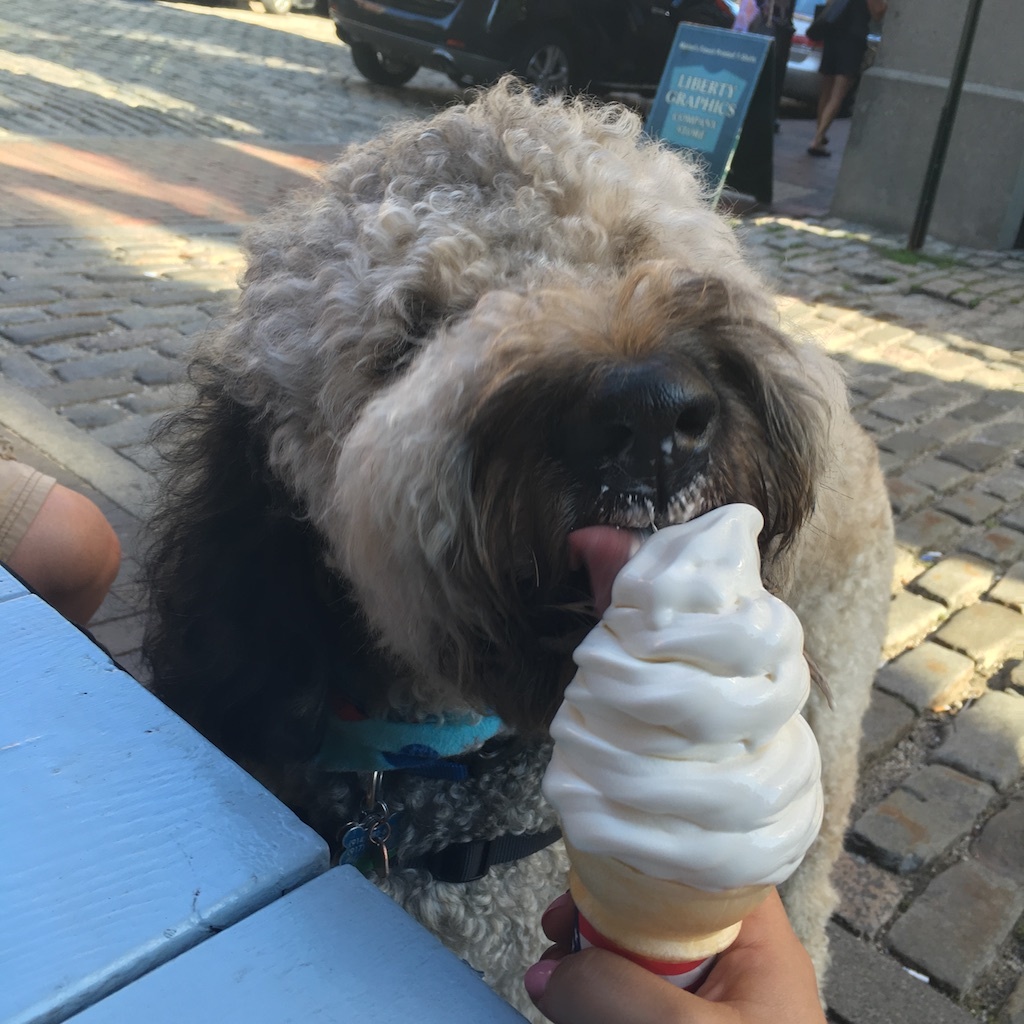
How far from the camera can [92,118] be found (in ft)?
31.3

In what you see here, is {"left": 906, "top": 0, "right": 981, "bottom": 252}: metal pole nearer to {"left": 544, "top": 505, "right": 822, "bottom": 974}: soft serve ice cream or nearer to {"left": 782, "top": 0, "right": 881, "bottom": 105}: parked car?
{"left": 544, "top": 505, "right": 822, "bottom": 974}: soft serve ice cream

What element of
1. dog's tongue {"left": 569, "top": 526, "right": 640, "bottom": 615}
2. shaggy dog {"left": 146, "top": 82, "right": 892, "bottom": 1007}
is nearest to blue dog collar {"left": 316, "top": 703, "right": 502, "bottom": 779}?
shaggy dog {"left": 146, "top": 82, "right": 892, "bottom": 1007}

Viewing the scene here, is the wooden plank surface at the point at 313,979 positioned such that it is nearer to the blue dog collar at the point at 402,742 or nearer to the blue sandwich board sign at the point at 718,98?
the blue dog collar at the point at 402,742

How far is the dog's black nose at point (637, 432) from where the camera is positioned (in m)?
1.32

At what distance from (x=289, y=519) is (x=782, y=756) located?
3.53 ft

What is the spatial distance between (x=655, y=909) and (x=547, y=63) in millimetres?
11634

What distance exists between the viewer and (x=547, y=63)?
37.3 ft

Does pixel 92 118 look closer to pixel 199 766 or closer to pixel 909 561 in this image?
pixel 909 561

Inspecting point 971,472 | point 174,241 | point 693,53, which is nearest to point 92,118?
point 174,241

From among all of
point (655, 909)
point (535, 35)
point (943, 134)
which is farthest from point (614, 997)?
point (535, 35)

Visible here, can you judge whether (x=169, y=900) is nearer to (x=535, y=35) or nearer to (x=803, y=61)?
(x=535, y=35)

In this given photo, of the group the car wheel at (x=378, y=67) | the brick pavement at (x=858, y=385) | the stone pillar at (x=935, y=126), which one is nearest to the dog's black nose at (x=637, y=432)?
the brick pavement at (x=858, y=385)

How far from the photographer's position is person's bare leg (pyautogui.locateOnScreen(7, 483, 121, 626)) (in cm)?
244

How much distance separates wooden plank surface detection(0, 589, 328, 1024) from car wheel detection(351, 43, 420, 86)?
1301 centimetres
